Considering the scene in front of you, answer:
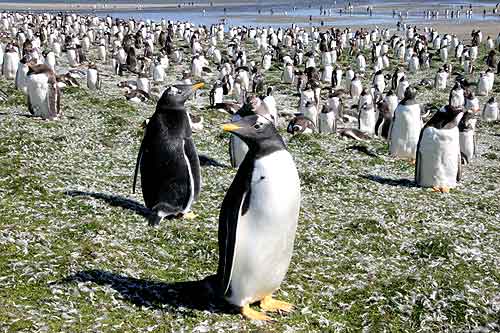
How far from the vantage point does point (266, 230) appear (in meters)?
7.37

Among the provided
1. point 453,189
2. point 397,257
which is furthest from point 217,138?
point 397,257

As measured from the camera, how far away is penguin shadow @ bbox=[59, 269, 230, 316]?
7.89m

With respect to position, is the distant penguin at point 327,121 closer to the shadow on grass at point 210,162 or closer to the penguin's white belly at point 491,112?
the shadow on grass at point 210,162

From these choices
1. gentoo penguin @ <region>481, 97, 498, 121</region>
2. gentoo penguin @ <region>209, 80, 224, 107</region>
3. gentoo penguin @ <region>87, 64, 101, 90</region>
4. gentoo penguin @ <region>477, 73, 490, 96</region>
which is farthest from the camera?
gentoo penguin @ <region>477, 73, 490, 96</region>

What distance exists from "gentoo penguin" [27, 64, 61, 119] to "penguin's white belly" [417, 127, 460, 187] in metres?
11.5

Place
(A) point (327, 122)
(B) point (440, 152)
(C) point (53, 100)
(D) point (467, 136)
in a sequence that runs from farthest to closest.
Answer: (A) point (327, 122)
(D) point (467, 136)
(C) point (53, 100)
(B) point (440, 152)

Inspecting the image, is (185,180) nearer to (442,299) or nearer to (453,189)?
(442,299)

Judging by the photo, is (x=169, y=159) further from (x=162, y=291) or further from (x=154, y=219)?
(x=162, y=291)

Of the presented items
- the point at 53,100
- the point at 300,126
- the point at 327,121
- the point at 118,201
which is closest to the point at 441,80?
the point at 327,121

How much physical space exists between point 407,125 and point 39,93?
11433 mm

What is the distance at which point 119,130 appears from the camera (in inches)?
756

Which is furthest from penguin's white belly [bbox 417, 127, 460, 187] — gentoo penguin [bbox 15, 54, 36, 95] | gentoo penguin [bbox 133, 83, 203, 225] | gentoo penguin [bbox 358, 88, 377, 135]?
gentoo penguin [bbox 15, 54, 36, 95]

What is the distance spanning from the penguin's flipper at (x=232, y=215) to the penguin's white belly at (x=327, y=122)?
17007 millimetres

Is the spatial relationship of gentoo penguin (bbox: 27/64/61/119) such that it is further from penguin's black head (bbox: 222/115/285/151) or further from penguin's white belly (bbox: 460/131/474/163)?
penguin's black head (bbox: 222/115/285/151)
